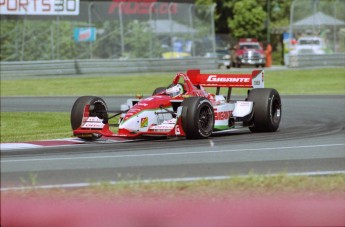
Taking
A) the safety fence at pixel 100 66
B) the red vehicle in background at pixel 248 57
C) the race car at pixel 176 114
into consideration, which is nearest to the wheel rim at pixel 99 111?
the race car at pixel 176 114

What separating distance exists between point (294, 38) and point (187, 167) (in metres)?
40.9

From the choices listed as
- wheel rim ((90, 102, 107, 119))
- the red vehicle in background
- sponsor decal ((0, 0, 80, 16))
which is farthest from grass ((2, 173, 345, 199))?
the red vehicle in background

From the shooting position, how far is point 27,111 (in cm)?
1941

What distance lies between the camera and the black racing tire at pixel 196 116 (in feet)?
38.2

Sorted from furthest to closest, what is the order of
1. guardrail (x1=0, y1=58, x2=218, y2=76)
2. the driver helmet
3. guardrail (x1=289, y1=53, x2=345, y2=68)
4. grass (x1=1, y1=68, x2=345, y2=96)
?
guardrail (x1=289, y1=53, x2=345, y2=68), guardrail (x1=0, y1=58, x2=218, y2=76), grass (x1=1, y1=68, x2=345, y2=96), the driver helmet

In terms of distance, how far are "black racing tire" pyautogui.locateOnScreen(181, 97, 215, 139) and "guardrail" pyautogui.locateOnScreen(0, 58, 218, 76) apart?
19.9 meters

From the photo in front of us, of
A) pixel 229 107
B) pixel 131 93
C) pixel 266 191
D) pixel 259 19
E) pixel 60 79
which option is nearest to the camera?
pixel 266 191

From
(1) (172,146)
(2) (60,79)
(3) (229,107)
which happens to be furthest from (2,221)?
(2) (60,79)

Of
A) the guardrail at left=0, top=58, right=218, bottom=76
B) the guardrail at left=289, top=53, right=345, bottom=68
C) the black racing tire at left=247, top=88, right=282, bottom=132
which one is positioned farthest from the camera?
the guardrail at left=289, top=53, right=345, bottom=68

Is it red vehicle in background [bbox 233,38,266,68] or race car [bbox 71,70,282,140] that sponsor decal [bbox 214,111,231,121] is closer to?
race car [bbox 71,70,282,140]

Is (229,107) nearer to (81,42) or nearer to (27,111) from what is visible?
(27,111)

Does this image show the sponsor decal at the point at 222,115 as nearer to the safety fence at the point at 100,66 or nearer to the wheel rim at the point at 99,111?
the wheel rim at the point at 99,111

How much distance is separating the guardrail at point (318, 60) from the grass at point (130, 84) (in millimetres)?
2934

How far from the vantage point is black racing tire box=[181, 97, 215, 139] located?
11641 millimetres
